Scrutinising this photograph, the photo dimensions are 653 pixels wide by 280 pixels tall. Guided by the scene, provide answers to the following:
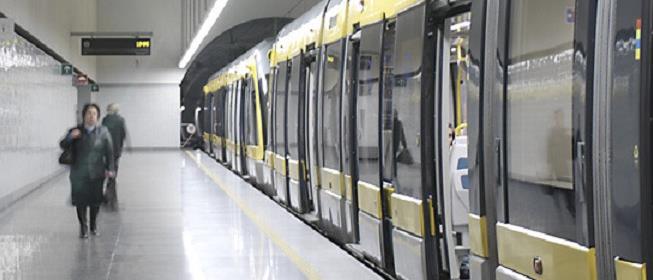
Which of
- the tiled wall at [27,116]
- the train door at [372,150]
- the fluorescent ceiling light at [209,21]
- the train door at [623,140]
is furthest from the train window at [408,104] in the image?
the tiled wall at [27,116]

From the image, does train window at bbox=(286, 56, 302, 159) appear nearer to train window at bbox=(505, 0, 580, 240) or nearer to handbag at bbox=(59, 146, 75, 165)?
handbag at bbox=(59, 146, 75, 165)

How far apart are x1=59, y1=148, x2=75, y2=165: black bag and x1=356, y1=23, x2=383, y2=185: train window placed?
4.62m

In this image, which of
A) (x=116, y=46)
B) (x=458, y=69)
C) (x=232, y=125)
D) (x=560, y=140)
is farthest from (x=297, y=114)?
(x=116, y=46)

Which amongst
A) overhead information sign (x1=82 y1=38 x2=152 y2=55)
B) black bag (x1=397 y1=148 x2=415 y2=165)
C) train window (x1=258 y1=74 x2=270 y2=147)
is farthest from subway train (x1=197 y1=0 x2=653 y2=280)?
overhead information sign (x1=82 y1=38 x2=152 y2=55)

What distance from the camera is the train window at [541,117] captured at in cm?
505

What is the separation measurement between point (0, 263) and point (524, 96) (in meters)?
6.92

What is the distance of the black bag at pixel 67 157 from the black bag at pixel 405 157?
6.04 m

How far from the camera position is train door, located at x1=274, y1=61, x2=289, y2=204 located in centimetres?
1609

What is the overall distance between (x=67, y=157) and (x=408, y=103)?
20.9ft

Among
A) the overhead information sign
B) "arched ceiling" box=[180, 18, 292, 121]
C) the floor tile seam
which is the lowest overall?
the floor tile seam

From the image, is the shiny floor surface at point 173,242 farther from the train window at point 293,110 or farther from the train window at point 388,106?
the train window at point 388,106

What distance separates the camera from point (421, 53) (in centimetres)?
773

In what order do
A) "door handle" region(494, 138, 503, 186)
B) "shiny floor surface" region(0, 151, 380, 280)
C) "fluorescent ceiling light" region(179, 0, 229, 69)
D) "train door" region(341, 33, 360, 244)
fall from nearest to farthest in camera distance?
"door handle" region(494, 138, 503, 186), "shiny floor surface" region(0, 151, 380, 280), "train door" region(341, 33, 360, 244), "fluorescent ceiling light" region(179, 0, 229, 69)

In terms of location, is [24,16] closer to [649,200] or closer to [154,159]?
[649,200]
